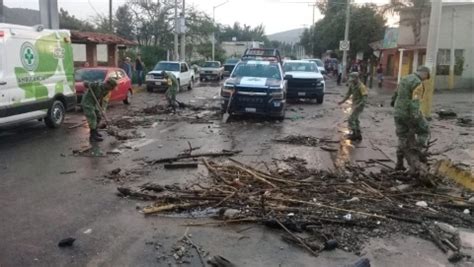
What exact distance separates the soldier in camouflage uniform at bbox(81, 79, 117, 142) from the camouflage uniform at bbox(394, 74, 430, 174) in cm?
645

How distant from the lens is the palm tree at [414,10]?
3369 centimetres

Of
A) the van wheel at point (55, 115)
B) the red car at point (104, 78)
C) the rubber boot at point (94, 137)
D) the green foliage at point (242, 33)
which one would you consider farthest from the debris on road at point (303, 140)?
the green foliage at point (242, 33)

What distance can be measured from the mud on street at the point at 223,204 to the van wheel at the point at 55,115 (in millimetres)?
1180

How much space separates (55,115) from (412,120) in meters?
9.27

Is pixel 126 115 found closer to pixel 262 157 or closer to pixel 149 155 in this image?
pixel 149 155

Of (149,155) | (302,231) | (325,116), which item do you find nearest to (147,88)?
(325,116)

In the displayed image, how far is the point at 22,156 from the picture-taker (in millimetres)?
9445

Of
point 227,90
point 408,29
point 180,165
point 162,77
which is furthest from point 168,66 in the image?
point 408,29

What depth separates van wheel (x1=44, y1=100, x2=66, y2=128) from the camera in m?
12.7

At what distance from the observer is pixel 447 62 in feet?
106

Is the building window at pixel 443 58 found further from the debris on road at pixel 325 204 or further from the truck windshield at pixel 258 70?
the debris on road at pixel 325 204

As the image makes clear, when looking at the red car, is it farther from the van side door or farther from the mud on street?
the van side door

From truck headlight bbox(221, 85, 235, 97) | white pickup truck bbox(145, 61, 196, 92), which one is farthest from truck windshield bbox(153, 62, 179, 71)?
truck headlight bbox(221, 85, 235, 97)

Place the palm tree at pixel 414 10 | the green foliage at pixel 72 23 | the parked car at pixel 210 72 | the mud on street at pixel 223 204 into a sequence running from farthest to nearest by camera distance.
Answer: the green foliage at pixel 72 23, the parked car at pixel 210 72, the palm tree at pixel 414 10, the mud on street at pixel 223 204
